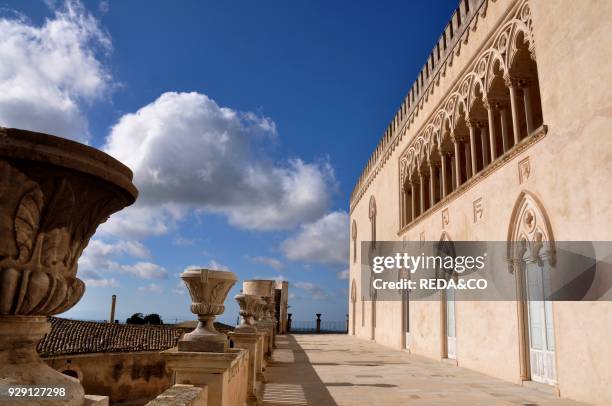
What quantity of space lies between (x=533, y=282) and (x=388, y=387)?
3.21 m

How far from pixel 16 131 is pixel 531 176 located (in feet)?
26.7

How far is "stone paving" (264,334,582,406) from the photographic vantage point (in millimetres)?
6355

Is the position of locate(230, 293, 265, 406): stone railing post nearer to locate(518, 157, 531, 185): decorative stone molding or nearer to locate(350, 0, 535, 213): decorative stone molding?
locate(518, 157, 531, 185): decorative stone molding

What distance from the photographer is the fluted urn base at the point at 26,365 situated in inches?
57.6

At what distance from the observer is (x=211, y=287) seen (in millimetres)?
4391

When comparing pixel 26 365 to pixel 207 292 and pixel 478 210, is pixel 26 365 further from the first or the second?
pixel 478 210

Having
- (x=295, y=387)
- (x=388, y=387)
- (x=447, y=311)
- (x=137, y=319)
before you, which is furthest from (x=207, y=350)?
(x=137, y=319)

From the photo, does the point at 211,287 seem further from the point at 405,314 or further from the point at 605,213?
the point at 405,314

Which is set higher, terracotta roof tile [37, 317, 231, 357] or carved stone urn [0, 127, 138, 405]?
carved stone urn [0, 127, 138, 405]

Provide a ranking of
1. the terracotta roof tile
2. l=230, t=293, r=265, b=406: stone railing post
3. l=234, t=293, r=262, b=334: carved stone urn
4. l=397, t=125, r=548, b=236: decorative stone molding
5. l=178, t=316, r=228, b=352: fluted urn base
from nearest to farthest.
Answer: l=178, t=316, r=228, b=352: fluted urn base
l=230, t=293, r=265, b=406: stone railing post
l=397, t=125, r=548, b=236: decorative stone molding
l=234, t=293, r=262, b=334: carved stone urn
the terracotta roof tile

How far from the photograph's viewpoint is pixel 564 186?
22.9 feet

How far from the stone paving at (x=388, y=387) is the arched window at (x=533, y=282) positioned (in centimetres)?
47

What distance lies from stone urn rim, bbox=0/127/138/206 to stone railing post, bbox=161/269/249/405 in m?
2.30

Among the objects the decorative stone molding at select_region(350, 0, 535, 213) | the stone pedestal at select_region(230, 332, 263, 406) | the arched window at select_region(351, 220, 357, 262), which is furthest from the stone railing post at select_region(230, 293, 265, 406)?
the arched window at select_region(351, 220, 357, 262)
